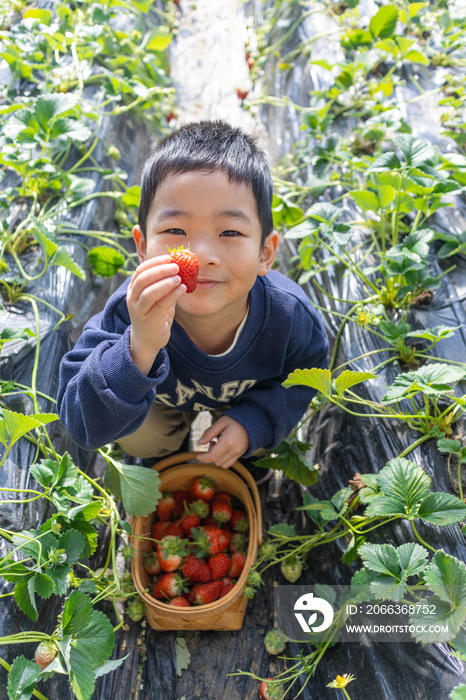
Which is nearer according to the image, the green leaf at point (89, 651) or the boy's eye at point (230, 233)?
the green leaf at point (89, 651)

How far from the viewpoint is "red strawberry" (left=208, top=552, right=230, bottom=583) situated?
1.22 meters

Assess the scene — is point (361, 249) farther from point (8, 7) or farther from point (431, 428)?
point (8, 7)

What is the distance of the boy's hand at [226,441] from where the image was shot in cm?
118

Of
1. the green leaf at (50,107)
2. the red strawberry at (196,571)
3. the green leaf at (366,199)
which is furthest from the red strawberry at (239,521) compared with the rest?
the green leaf at (50,107)

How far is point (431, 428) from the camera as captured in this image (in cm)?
114

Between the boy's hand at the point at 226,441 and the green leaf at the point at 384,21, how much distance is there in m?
1.39

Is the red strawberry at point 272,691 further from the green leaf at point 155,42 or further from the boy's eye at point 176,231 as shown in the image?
the green leaf at point 155,42

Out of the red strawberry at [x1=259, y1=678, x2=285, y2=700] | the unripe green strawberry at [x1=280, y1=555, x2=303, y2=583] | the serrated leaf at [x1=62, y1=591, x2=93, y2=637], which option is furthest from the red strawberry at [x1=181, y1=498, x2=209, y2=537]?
the serrated leaf at [x1=62, y1=591, x2=93, y2=637]

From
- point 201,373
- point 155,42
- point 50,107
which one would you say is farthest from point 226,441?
point 155,42

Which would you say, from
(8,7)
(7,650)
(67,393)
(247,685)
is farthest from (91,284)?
(8,7)

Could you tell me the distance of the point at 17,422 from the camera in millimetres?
866

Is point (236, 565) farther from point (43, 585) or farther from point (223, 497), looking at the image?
point (43, 585)

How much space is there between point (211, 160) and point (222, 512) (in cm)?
77

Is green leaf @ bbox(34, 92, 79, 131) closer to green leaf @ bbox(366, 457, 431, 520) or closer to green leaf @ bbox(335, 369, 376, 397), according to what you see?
green leaf @ bbox(335, 369, 376, 397)
